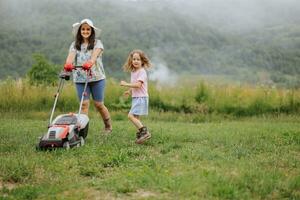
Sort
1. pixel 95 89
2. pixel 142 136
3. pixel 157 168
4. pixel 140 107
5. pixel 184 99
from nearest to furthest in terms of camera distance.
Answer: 1. pixel 157 168
2. pixel 142 136
3. pixel 140 107
4. pixel 95 89
5. pixel 184 99

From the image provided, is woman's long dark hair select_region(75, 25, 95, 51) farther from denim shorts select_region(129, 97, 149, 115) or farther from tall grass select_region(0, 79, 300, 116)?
tall grass select_region(0, 79, 300, 116)

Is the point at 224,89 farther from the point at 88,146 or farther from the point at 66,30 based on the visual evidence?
the point at 66,30

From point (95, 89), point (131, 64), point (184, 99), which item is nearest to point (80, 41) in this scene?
point (95, 89)

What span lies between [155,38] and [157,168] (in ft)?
A: 202

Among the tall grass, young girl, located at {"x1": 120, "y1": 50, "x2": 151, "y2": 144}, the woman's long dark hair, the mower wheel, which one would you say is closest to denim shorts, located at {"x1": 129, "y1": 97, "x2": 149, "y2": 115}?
young girl, located at {"x1": 120, "y1": 50, "x2": 151, "y2": 144}

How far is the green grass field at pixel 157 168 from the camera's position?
16.5 ft

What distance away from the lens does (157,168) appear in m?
5.87

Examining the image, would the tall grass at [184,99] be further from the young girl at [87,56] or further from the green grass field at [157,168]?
the young girl at [87,56]

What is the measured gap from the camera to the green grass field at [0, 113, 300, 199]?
16.5ft

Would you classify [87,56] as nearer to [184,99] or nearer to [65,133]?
[65,133]

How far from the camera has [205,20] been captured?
81938mm

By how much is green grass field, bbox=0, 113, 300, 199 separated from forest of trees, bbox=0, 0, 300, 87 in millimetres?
39349

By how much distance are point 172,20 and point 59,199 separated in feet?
221

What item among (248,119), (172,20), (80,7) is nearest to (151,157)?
(248,119)
